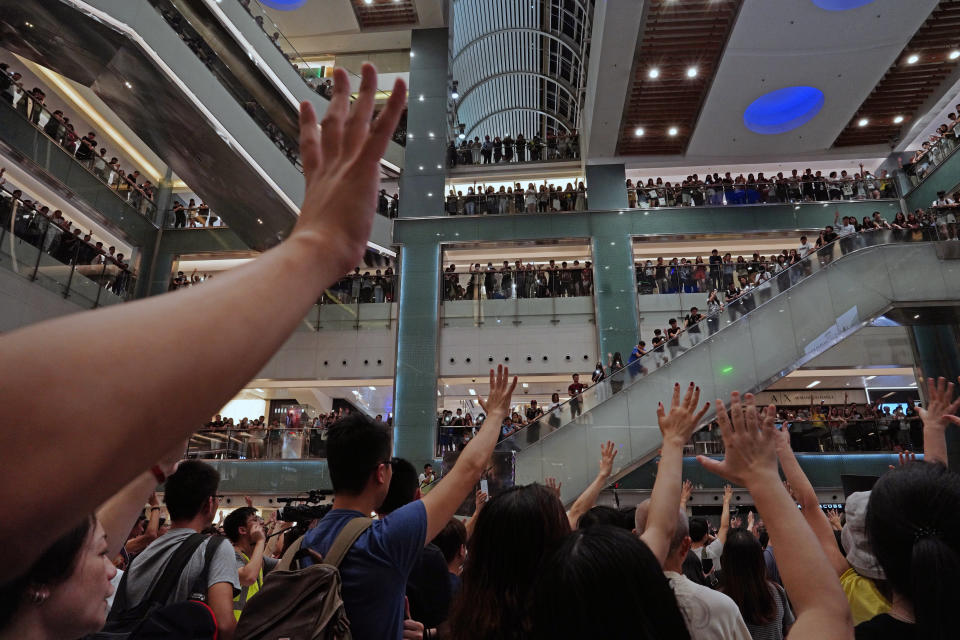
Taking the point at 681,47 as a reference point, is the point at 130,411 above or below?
below

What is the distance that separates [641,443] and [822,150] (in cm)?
1347

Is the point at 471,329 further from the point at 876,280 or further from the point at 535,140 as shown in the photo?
the point at 876,280

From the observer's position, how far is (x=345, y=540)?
170cm

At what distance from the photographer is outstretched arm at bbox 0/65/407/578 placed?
40 centimetres

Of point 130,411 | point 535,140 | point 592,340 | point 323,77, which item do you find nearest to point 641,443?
point 592,340

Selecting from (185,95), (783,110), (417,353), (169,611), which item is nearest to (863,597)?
(169,611)

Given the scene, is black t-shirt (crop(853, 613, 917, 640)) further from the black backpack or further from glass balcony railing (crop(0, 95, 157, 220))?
glass balcony railing (crop(0, 95, 157, 220))

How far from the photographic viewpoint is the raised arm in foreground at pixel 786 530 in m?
1.24

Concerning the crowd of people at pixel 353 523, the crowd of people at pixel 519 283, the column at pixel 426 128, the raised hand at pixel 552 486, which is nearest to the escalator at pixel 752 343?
the raised hand at pixel 552 486

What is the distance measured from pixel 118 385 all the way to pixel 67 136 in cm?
1701

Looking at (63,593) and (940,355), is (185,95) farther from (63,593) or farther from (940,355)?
(940,355)

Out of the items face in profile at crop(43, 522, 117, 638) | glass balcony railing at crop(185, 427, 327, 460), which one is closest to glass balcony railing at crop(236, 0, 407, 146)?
glass balcony railing at crop(185, 427, 327, 460)

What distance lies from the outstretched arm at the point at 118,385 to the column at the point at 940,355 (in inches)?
540

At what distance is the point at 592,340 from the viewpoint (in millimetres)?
16469
